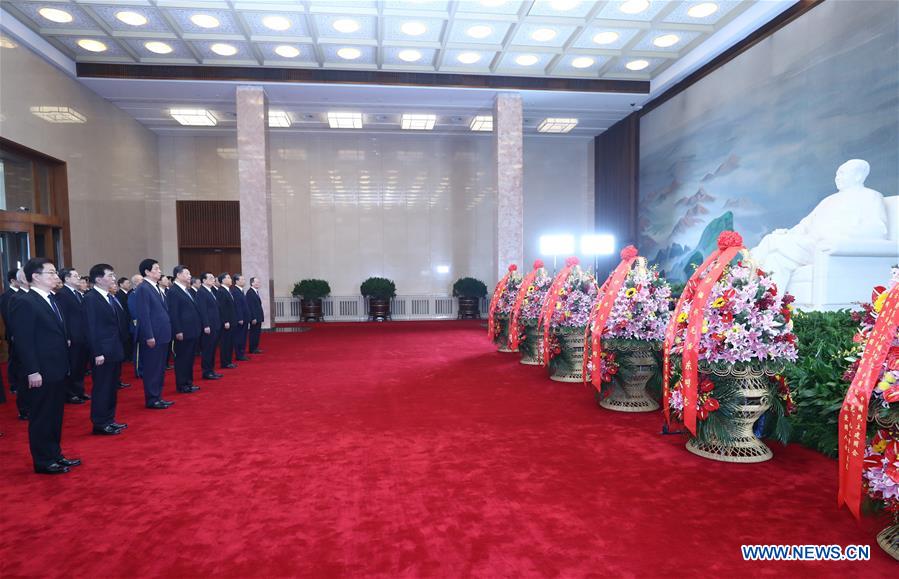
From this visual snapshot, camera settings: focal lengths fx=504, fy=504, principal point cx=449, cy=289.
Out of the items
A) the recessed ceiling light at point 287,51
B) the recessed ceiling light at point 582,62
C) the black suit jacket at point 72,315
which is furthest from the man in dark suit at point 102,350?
the recessed ceiling light at point 582,62

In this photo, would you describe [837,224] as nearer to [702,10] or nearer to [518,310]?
[518,310]

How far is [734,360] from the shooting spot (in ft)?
10.2

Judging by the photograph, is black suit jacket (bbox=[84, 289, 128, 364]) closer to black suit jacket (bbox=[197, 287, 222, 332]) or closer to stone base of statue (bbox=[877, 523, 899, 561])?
black suit jacket (bbox=[197, 287, 222, 332])

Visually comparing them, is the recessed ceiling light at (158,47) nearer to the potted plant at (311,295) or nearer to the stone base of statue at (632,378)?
the potted plant at (311,295)

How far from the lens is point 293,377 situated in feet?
20.5

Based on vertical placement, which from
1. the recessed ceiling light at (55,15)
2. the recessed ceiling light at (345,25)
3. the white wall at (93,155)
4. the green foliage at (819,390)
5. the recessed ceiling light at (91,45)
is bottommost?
the green foliage at (819,390)

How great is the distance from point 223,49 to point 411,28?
3566mm

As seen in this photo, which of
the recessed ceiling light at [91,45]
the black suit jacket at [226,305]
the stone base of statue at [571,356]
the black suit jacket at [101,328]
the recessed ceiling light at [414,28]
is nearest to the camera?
the black suit jacket at [101,328]

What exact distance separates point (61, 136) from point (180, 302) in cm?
609

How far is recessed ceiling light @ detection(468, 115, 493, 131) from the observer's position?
12.6m

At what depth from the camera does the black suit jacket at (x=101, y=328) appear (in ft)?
13.0

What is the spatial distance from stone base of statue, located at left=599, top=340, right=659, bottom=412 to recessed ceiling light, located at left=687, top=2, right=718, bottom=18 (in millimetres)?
6496

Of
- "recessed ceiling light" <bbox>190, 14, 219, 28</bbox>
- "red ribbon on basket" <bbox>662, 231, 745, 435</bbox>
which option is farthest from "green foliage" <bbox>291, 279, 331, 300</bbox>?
"red ribbon on basket" <bbox>662, 231, 745, 435</bbox>

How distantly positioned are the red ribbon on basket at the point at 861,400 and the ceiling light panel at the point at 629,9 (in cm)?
729
